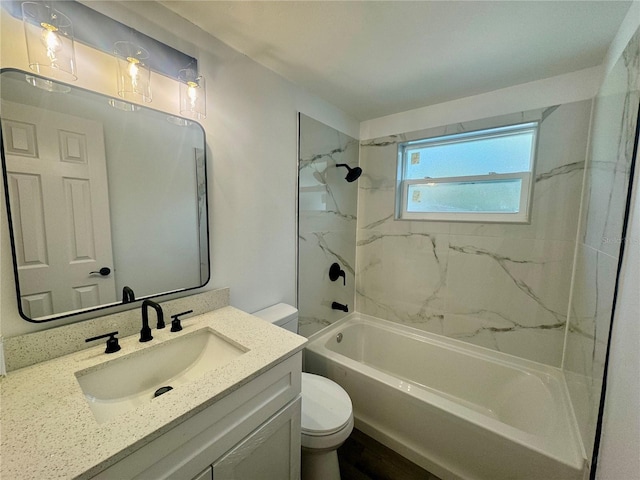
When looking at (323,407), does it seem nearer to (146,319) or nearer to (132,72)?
(146,319)

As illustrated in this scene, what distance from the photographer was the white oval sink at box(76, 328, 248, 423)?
0.84m

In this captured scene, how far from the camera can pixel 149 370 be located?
0.98m

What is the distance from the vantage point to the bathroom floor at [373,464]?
4.62 ft

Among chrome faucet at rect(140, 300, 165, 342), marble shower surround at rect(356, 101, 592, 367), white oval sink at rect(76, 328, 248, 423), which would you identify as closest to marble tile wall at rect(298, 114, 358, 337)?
marble shower surround at rect(356, 101, 592, 367)

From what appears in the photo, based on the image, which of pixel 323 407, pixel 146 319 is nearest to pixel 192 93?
pixel 146 319

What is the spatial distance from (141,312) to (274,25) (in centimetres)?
144

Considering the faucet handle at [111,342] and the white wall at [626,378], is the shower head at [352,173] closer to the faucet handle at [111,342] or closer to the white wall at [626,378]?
the white wall at [626,378]

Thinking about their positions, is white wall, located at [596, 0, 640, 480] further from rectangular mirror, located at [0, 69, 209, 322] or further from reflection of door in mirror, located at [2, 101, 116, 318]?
reflection of door in mirror, located at [2, 101, 116, 318]

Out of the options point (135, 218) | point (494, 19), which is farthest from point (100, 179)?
point (494, 19)

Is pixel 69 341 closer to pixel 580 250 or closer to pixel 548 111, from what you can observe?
pixel 580 250

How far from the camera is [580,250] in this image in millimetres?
1483

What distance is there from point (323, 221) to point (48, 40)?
1.61m

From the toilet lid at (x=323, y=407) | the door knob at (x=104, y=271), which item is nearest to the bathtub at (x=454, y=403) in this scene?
the toilet lid at (x=323, y=407)

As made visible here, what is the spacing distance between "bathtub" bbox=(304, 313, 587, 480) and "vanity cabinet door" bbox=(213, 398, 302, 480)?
693 mm
